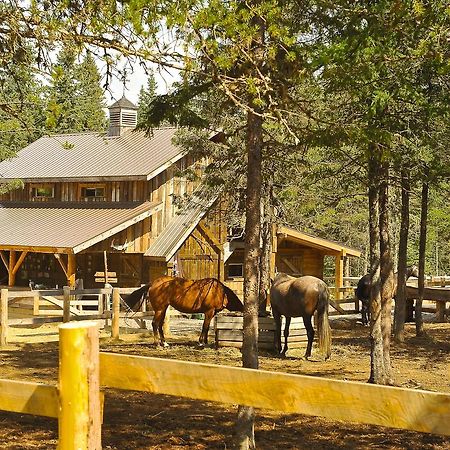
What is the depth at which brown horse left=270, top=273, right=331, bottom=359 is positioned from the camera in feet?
52.7

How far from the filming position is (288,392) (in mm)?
3723

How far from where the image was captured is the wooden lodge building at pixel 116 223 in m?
27.9

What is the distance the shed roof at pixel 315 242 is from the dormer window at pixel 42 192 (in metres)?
10.6

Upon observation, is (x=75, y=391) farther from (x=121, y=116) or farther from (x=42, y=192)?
(x=121, y=116)

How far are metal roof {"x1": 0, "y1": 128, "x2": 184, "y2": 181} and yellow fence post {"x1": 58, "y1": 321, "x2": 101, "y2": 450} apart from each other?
24.3 meters

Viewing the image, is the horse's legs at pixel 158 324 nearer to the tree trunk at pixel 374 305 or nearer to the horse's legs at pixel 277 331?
the horse's legs at pixel 277 331

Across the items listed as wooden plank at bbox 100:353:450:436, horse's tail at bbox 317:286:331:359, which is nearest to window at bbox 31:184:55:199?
horse's tail at bbox 317:286:331:359

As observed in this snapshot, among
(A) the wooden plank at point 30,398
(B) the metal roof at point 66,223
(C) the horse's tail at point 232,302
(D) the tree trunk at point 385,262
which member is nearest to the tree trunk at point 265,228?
(C) the horse's tail at point 232,302

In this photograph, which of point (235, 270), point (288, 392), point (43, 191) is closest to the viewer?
point (288, 392)

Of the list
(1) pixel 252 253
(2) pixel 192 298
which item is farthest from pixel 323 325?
(1) pixel 252 253

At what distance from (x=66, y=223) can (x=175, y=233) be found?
4398 millimetres

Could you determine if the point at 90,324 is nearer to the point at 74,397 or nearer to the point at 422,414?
the point at 74,397

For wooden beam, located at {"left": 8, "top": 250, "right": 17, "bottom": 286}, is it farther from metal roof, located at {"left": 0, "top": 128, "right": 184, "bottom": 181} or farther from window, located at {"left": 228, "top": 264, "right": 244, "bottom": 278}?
window, located at {"left": 228, "top": 264, "right": 244, "bottom": 278}

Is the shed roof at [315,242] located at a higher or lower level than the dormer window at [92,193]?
lower
